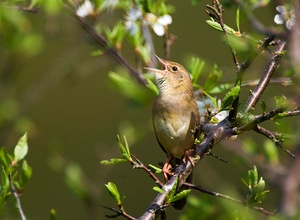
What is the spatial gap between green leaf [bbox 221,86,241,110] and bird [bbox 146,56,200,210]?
133 centimetres

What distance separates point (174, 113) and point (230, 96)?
64.0 inches

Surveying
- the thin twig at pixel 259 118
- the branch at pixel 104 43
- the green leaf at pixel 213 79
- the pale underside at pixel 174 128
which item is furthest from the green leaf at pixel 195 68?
the thin twig at pixel 259 118

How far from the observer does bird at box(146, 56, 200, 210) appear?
4168mm

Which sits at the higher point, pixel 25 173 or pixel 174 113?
pixel 25 173

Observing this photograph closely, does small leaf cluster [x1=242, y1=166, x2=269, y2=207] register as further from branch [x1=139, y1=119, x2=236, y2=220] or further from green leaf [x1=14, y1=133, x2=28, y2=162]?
green leaf [x1=14, y1=133, x2=28, y2=162]

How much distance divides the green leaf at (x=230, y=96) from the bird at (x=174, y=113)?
1.33 metres

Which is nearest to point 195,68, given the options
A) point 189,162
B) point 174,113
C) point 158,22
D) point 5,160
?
point 158,22

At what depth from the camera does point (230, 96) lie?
2.68 m

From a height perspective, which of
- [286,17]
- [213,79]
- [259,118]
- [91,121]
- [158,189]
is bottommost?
[91,121]

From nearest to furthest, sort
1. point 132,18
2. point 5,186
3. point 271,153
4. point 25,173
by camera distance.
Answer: point 5,186, point 25,173, point 271,153, point 132,18

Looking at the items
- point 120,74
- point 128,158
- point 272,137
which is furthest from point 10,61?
point 272,137

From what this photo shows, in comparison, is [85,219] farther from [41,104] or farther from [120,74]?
[120,74]

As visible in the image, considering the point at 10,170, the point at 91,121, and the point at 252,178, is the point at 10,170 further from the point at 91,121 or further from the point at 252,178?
the point at 91,121

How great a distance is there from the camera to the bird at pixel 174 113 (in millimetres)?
4168
